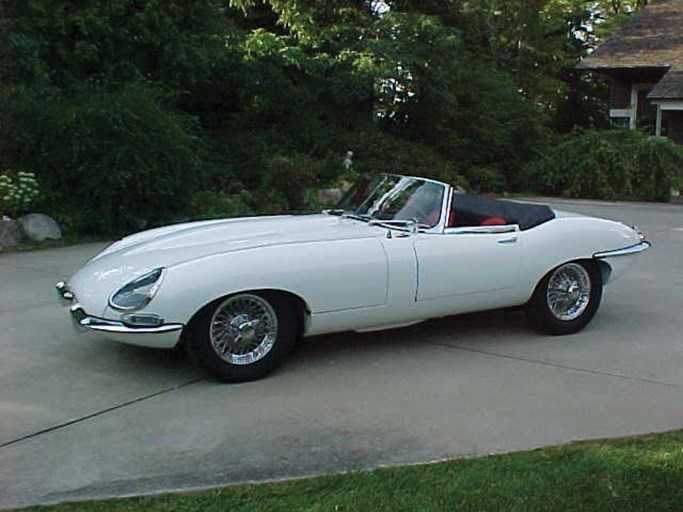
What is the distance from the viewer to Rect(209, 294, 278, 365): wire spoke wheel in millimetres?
4785

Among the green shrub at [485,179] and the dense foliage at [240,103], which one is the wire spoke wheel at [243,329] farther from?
the green shrub at [485,179]

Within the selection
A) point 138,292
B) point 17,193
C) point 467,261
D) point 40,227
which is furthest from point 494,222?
point 17,193

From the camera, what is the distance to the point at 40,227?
1034cm

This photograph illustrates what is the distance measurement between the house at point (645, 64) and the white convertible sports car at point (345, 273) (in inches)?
761

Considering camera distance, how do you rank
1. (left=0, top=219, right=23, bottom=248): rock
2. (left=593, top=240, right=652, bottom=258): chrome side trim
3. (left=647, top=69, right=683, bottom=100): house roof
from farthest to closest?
1. (left=647, top=69, right=683, bottom=100): house roof
2. (left=0, top=219, right=23, bottom=248): rock
3. (left=593, top=240, right=652, bottom=258): chrome side trim

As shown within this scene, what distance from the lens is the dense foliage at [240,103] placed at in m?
11.0

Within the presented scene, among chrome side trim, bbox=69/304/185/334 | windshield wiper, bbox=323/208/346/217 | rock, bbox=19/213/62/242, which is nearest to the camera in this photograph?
chrome side trim, bbox=69/304/185/334

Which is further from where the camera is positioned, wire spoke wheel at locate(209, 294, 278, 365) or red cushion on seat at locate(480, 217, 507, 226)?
red cushion on seat at locate(480, 217, 507, 226)

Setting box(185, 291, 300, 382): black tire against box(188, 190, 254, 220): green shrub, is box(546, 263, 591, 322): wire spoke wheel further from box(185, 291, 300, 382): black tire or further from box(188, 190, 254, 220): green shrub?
box(188, 190, 254, 220): green shrub

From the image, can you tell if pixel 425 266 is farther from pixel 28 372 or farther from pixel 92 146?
pixel 92 146

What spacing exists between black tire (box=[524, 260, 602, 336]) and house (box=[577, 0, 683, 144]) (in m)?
19.1

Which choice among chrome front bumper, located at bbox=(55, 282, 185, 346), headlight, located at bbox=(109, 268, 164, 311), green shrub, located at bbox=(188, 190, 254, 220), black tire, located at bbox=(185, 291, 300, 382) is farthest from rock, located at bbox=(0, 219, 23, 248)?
black tire, located at bbox=(185, 291, 300, 382)

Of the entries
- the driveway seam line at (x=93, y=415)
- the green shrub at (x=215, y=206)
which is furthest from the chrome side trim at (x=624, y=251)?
the green shrub at (x=215, y=206)

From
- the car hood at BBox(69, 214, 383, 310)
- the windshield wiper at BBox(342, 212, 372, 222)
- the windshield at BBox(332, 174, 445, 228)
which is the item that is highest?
the windshield at BBox(332, 174, 445, 228)
